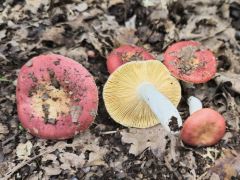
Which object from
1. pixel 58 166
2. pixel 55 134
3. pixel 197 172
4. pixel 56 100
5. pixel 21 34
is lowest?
pixel 197 172

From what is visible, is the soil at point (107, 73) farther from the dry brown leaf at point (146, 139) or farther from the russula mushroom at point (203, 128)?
the russula mushroom at point (203, 128)

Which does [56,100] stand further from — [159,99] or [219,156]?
[219,156]

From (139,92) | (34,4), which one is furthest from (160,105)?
(34,4)

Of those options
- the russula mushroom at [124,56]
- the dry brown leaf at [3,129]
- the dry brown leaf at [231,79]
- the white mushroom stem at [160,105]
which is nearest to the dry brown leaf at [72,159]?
the dry brown leaf at [3,129]

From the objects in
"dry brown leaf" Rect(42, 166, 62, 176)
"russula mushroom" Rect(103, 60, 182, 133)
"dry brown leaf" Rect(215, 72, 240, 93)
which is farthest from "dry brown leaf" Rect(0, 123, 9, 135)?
"dry brown leaf" Rect(215, 72, 240, 93)

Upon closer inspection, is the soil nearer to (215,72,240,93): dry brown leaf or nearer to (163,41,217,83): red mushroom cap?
(215,72,240,93): dry brown leaf

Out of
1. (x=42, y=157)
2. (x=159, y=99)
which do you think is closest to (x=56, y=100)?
(x=42, y=157)

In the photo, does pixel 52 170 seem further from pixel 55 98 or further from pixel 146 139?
pixel 146 139
